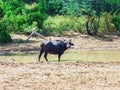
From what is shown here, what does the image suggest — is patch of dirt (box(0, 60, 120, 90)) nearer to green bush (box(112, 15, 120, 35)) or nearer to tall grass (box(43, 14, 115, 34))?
tall grass (box(43, 14, 115, 34))

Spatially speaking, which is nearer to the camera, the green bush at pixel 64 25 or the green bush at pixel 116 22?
the green bush at pixel 64 25

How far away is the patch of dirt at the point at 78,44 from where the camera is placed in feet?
76.7

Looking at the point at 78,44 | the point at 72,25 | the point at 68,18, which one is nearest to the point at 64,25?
the point at 72,25

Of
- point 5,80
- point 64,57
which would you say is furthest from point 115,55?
point 5,80

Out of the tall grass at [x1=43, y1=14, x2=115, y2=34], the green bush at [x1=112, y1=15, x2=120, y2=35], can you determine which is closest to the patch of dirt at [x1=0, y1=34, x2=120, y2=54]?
the tall grass at [x1=43, y1=14, x2=115, y2=34]

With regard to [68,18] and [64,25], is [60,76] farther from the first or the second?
[68,18]

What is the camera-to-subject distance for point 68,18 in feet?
101

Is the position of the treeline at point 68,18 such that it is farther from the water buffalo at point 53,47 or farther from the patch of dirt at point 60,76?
the patch of dirt at point 60,76

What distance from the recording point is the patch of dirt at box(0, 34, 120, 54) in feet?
76.7

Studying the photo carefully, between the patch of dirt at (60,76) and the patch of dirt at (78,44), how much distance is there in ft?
23.8

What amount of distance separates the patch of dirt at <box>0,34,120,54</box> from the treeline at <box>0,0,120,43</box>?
1.08 meters

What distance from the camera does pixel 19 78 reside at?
41.5 ft

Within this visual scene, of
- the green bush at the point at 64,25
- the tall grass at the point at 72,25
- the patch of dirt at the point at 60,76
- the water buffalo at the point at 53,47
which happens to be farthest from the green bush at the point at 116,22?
the patch of dirt at the point at 60,76

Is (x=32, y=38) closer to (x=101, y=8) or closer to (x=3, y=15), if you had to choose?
(x=3, y=15)
